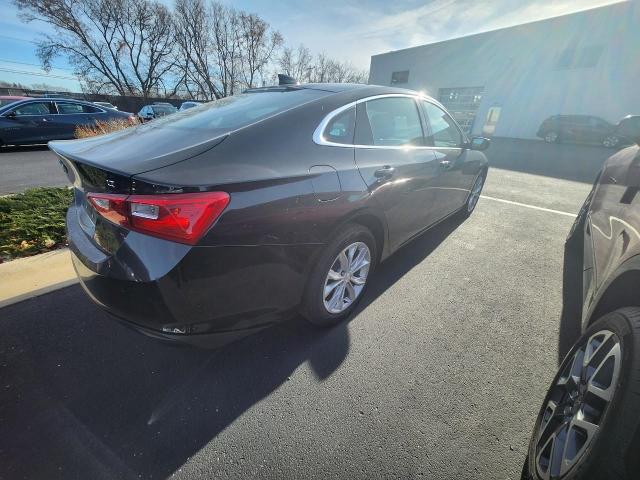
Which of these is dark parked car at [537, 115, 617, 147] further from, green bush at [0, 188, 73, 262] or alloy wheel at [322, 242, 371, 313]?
green bush at [0, 188, 73, 262]

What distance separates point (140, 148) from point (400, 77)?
34.7 metres

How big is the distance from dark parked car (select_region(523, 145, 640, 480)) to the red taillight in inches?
66.8

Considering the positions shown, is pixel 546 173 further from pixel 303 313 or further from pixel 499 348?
pixel 303 313

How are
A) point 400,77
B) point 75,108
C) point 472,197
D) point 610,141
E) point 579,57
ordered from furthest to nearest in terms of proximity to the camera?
point 400,77 → point 579,57 → point 610,141 → point 75,108 → point 472,197

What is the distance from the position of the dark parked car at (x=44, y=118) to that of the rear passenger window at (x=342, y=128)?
10607mm

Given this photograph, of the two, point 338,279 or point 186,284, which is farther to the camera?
point 338,279

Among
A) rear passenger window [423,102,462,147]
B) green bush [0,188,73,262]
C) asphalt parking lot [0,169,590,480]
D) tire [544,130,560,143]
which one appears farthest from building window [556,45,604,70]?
green bush [0,188,73,262]

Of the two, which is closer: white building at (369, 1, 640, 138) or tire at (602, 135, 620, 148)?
tire at (602, 135, 620, 148)

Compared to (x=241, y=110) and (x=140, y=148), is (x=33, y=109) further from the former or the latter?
(x=140, y=148)

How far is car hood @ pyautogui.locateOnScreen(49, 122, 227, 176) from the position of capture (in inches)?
55.8

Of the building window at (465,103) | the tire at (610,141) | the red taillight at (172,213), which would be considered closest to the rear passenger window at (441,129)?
the red taillight at (172,213)

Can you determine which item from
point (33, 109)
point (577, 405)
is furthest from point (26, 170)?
point (577, 405)

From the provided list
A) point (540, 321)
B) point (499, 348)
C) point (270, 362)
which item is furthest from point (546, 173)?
point (270, 362)

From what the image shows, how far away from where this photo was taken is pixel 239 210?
142 cm
